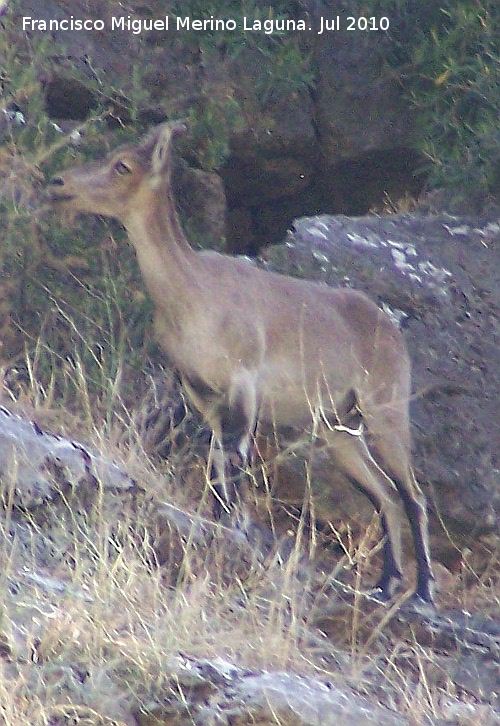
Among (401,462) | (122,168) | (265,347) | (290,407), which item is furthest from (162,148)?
(401,462)

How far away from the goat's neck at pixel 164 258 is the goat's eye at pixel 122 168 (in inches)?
7.0

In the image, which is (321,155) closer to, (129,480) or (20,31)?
(20,31)

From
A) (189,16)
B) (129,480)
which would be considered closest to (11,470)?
(129,480)

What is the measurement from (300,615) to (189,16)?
5254mm

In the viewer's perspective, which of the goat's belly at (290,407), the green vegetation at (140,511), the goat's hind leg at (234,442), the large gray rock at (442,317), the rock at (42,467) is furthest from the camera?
the large gray rock at (442,317)

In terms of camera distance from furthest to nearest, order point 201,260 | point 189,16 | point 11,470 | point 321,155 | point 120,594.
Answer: point 321,155
point 189,16
point 201,260
point 11,470
point 120,594

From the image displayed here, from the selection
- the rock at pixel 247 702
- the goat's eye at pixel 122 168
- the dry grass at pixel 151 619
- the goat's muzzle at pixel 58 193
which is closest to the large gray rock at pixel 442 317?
the dry grass at pixel 151 619

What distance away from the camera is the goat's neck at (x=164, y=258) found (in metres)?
6.58

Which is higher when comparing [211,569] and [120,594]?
[120,594]

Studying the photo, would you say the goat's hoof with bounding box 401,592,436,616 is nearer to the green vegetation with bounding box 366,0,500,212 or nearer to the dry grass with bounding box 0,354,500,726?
the dry grass with bounding box 0,354,500,726

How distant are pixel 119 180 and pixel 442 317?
2.44 meters

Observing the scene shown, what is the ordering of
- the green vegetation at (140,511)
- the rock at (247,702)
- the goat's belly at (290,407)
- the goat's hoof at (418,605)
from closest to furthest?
the rock at (247,702) < the green vegetation at (140,511) < the goat's hoof at (418,605) < the goat's belly at (290,407)

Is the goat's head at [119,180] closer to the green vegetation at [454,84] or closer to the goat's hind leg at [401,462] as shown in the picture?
the goat's hind leg at [401,462]

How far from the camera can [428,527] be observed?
7598 mm
